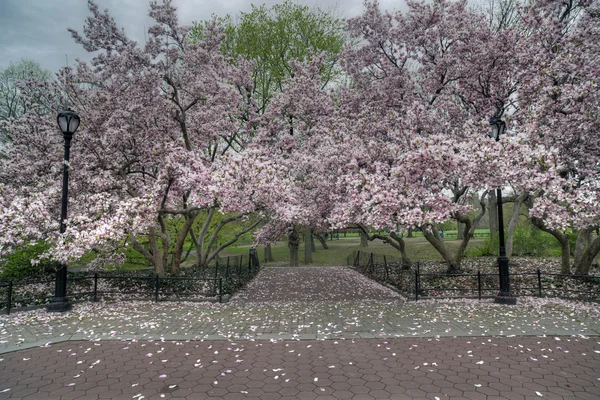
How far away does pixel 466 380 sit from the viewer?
5.15 metres

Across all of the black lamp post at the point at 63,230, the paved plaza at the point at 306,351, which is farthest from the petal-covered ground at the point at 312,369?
the black lamp post at the point at 63,230

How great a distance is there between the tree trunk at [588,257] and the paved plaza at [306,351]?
3.12 meters

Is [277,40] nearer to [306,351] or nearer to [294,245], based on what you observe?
[294,245]

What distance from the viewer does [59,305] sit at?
31.8 ft

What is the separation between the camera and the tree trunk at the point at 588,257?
1207 cm

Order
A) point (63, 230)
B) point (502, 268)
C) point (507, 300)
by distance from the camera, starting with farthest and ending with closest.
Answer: point (502, 268), point (507, 300), point (63, 230)

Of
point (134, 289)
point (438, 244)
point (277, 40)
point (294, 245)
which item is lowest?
point (134, 289)

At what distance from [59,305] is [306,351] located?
745cm

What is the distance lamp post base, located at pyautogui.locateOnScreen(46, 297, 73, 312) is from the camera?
9641 millimetres

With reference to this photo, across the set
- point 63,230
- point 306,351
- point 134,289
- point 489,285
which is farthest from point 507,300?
point 63,230

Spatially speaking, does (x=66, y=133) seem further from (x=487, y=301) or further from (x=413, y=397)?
(x=487, y=301)

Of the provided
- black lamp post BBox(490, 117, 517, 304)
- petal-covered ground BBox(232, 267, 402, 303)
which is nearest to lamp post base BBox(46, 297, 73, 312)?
petal-covered ground BBox(232, 267, 402, 303)

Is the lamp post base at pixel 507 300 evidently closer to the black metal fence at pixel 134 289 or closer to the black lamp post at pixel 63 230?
the black metal fence at pixel 134 289

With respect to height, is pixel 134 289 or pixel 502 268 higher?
pixel 502 268
